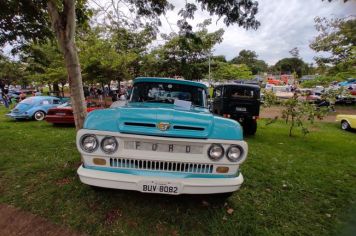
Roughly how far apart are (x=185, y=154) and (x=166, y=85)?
2214 millimetres

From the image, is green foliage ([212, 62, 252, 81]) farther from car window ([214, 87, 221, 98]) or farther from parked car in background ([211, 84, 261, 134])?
parked car in background ([211, 84, 261, 134])

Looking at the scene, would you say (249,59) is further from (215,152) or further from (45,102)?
(215,152)

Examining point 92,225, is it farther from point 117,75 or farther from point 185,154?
point 117,75

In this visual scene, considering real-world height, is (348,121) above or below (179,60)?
below

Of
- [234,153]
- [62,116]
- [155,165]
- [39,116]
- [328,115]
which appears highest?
[234,153]

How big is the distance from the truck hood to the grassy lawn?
1.22 m

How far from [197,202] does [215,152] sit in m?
1.11

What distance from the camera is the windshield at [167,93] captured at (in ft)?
15.9

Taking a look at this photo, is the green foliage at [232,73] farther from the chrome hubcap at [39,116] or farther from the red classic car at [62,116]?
the red classic car at [62,116]

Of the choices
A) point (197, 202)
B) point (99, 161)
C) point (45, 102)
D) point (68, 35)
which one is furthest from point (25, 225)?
point (45, 102)

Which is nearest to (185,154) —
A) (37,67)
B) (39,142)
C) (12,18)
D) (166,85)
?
(166,85)

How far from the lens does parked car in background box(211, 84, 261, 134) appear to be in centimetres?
966

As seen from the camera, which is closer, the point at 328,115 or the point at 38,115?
the point at 38,115

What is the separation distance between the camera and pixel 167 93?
4.90m
